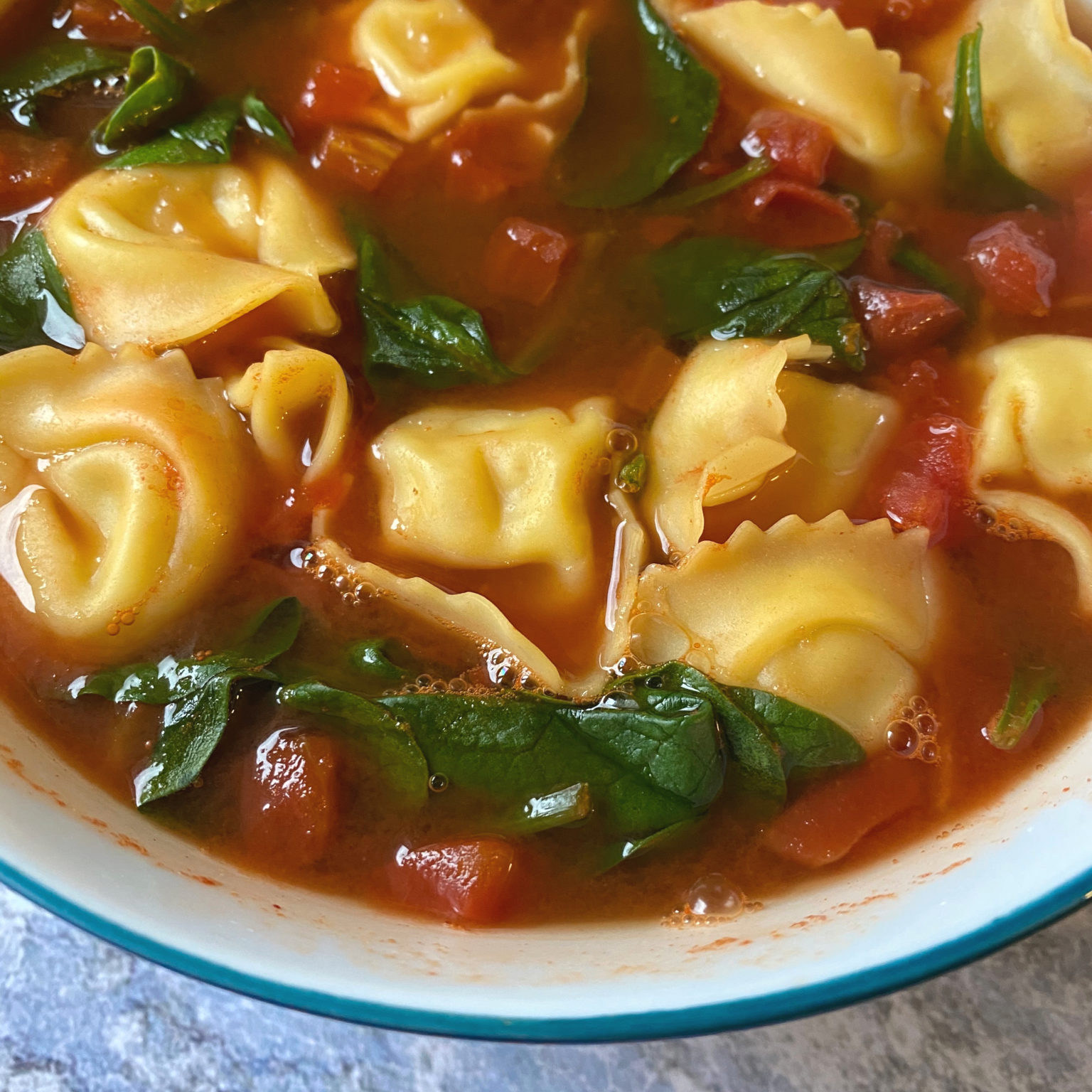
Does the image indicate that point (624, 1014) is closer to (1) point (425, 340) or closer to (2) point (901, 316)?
(1) point (425, 340)

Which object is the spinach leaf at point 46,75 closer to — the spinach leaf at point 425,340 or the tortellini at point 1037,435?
the spinach leaf at point 425,340

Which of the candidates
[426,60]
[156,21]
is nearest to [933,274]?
[426,60]

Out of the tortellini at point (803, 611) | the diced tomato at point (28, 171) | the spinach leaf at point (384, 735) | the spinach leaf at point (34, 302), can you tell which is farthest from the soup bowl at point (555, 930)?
the diced tomato at point (28, 171)

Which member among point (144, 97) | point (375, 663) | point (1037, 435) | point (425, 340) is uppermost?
point (144, 97)

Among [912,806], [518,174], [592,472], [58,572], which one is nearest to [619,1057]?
[912,806]

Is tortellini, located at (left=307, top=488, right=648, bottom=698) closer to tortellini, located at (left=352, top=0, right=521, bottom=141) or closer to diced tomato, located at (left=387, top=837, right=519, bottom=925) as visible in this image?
diced tomato, located at (left=387, top=837, right=519, bottom=925)

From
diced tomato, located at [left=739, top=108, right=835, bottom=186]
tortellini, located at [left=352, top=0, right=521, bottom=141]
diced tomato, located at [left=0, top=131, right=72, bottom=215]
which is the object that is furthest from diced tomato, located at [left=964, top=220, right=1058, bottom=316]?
diced tomato, located at [left=0, top=131, right=72, bottom=215]
